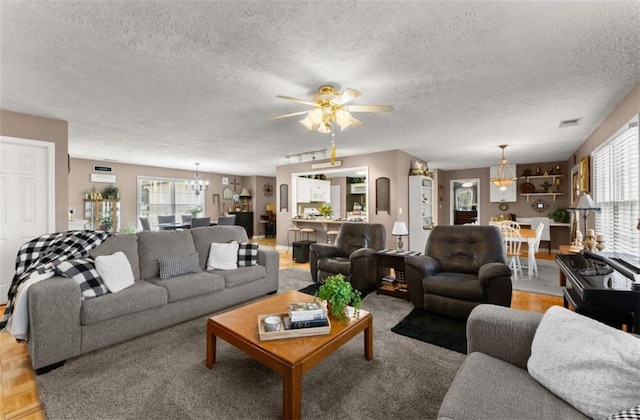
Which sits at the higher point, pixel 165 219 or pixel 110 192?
pixel 110 192

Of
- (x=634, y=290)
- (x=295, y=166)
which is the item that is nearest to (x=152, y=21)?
(x=634, y=290)

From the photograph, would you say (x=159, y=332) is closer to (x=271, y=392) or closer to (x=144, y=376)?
(x=144, y=376)

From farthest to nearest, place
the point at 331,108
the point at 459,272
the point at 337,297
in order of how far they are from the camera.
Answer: the point at 459,272
the point at 331,108
the point at 337,297

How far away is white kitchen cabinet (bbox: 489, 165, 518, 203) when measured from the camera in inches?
316

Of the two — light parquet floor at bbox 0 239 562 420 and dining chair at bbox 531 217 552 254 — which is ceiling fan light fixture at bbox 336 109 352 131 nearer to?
light parquet floor at bbox 0 239 562 420

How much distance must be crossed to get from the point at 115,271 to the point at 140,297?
1.18ft

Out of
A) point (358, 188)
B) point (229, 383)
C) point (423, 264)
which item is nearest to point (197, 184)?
point (358, 188)

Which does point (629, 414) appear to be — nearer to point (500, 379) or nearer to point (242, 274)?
point (500, 379)

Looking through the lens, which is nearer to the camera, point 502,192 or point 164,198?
point 502,192

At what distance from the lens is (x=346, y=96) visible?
2.56 meters

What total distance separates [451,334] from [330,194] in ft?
23.5

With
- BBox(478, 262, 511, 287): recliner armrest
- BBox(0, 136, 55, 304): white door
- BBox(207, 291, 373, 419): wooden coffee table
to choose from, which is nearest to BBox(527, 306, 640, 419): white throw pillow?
BBox(207, 291, 373, 419): wooden coffee table

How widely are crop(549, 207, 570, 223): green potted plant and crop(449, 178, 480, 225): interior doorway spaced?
1885mm

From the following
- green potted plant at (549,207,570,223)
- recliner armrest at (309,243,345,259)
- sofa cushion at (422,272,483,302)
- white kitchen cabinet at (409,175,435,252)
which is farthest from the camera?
green potted plant at (549,207,570,223)
